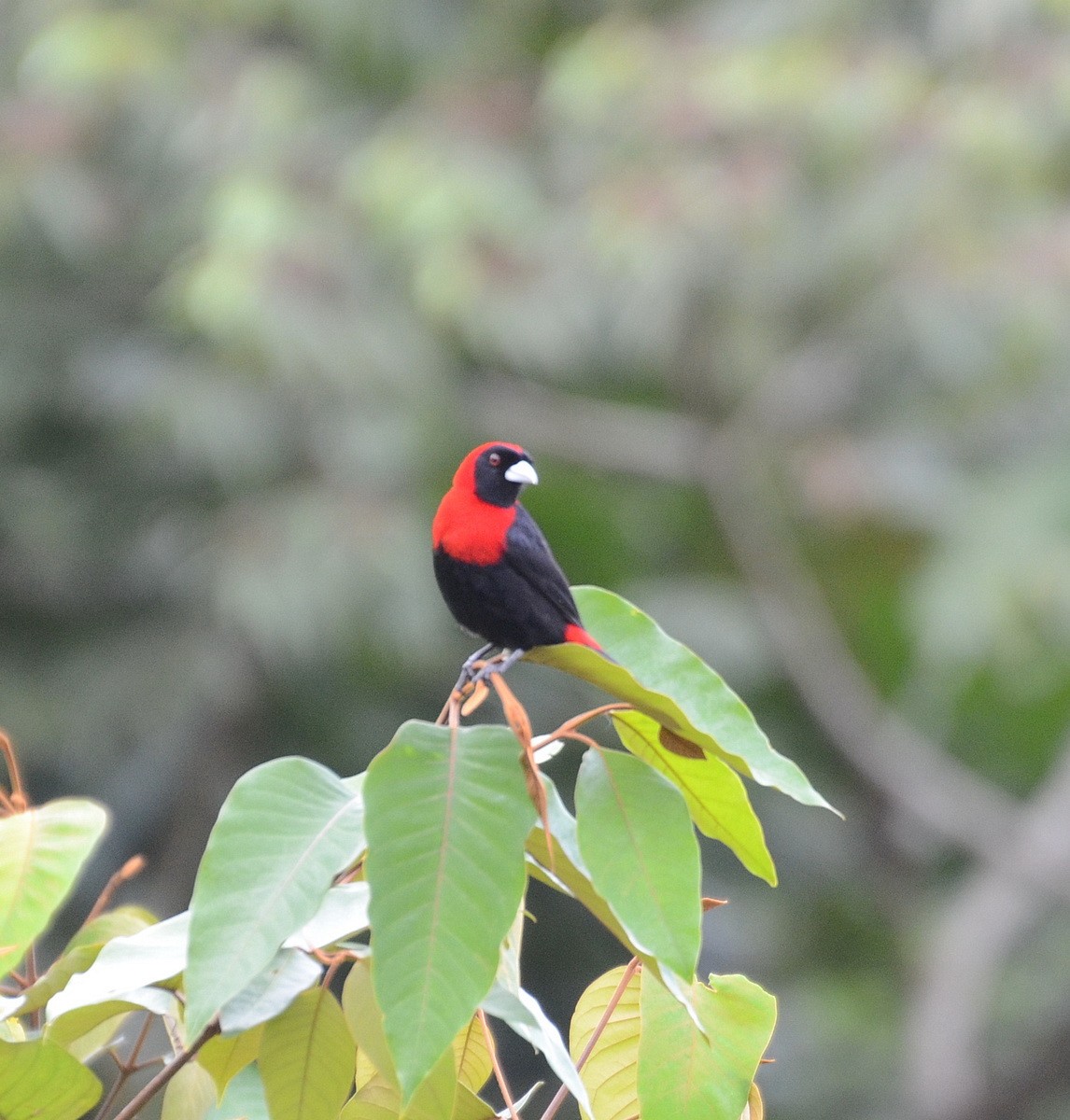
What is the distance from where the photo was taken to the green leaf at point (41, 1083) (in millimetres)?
964

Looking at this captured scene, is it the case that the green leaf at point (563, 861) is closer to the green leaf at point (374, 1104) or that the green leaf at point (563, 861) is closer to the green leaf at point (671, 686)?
the green leaf at point (671, 686)

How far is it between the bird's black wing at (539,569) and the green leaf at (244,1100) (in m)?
0.46

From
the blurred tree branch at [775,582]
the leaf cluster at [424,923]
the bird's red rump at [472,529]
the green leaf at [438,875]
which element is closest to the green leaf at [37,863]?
the leaf cluster at [424,923]

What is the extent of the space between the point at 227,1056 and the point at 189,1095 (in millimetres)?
46

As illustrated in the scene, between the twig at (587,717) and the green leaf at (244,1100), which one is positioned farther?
the green leaf at (244,1100)

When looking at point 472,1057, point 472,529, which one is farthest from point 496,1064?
point 472,529

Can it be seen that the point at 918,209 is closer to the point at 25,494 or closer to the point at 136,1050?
the point at 25,494

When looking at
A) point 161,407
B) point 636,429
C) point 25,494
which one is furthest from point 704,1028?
point 636,429

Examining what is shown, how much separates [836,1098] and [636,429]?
347cm

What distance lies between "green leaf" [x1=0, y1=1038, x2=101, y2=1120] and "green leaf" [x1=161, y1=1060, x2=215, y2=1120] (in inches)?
4.3

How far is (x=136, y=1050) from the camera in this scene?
103 centimetres

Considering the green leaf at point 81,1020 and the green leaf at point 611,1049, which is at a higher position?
the green leaf at point 81,1020

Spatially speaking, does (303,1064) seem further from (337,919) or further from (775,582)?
(775,582)

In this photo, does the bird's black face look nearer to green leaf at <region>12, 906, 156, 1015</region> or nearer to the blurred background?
green leaf at <region>12, 906, 156, 1015</region>
